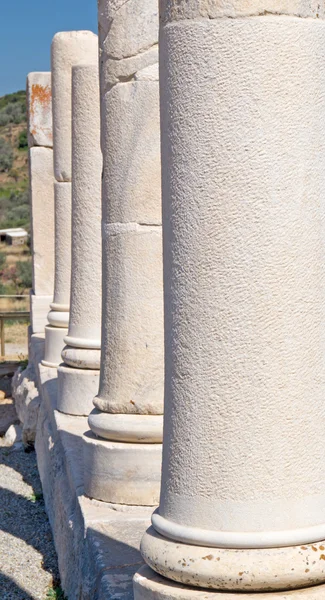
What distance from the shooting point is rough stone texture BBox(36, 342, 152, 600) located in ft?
18.5

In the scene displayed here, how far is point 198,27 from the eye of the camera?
4051 millimetres

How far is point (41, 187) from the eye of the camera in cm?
1888

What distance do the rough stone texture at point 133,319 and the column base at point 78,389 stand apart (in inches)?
112

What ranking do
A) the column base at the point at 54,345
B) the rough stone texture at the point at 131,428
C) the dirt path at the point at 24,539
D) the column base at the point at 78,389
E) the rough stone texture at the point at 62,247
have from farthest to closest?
the rough stone texture at the point at 62,247 < the column base at the point at 54,345 < the column base at the point at 78,389 < the dirt path at the point at 24,539 < the rough stone texture at the point at 131,428

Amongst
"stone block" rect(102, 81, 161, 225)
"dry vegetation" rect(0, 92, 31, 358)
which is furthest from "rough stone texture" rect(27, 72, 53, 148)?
"stone block" rect(102, 81, 161, 225)

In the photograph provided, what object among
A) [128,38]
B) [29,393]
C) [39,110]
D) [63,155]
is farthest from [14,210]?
[128,38]

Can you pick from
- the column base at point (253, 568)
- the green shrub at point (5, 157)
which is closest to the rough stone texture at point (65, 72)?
the column base at point (253, 568)

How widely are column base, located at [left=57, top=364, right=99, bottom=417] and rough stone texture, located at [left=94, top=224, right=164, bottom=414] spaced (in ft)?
9.37

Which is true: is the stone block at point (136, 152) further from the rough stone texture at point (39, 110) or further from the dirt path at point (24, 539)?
the rough stone texture at point (39, 110)

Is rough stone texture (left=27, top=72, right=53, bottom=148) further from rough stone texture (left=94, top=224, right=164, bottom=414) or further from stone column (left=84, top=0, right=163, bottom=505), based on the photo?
rough stone texture (left=94, top=224, right=164, bottom=414)

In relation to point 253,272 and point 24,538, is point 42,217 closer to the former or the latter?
point 24,538

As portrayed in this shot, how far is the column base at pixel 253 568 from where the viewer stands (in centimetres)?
395

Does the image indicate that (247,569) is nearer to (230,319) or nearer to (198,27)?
(230,319)


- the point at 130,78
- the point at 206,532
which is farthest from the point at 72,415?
the point at 206,532
